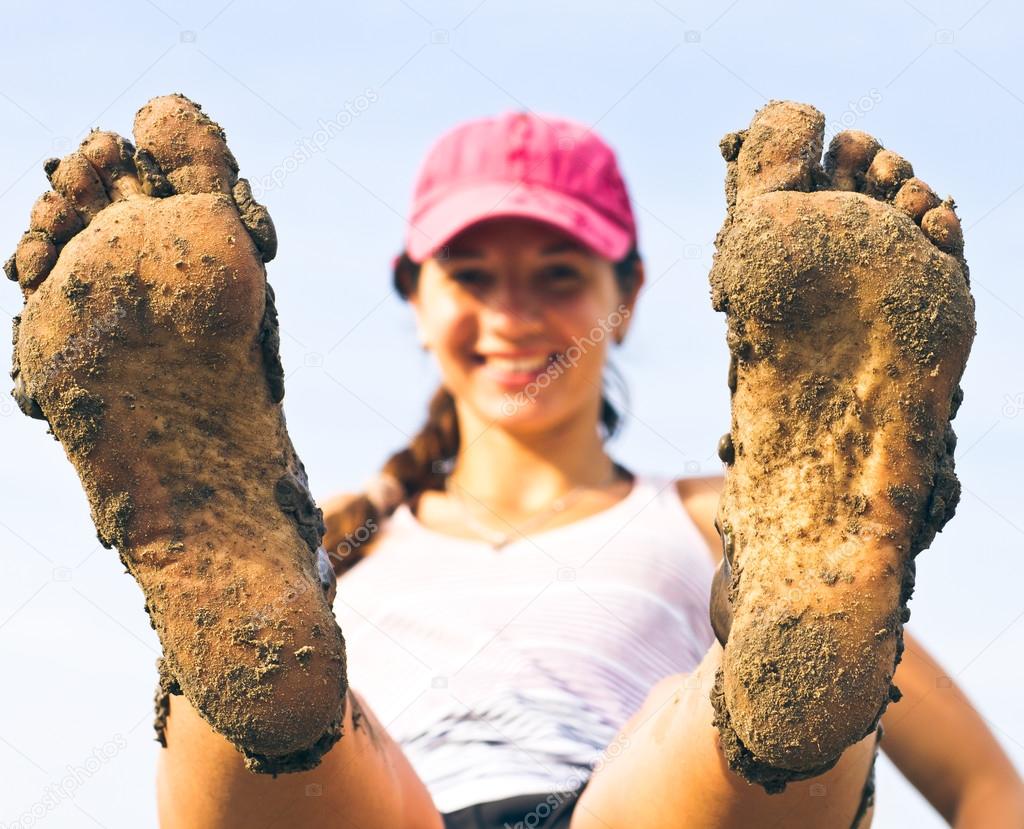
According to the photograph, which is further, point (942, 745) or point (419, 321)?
point (419, 321)

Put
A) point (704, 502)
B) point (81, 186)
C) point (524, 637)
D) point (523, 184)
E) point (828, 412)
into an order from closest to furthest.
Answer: point (828, 412), point (81, 186), point (524, 637), point (704, 502), point (523, 184)

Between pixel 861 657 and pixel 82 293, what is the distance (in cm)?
90

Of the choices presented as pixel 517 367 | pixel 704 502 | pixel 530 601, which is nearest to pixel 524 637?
pixel 530 601

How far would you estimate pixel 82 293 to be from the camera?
1.63m

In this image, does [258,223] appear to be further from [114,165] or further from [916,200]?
[916,200]

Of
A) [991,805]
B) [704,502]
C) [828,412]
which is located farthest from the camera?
[704,502]

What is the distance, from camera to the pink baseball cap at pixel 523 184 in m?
2.89

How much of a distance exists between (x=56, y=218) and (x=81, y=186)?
0.05 meters

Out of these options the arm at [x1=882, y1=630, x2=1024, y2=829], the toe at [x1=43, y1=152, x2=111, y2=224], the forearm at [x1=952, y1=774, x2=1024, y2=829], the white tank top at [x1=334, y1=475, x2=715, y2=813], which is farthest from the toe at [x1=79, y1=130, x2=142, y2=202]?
the forearm at [x1=952, y1=774, x2=1024, y2=829]

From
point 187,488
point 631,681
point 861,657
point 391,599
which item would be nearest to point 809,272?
point 861,657

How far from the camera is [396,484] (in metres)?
2.96

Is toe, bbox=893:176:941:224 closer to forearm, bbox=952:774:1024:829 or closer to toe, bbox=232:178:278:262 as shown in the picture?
toe, bbox=232:178:278:262

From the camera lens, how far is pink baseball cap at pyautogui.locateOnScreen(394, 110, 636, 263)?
9.48ft

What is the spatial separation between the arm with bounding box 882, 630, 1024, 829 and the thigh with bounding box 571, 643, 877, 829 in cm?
Answer: 55
